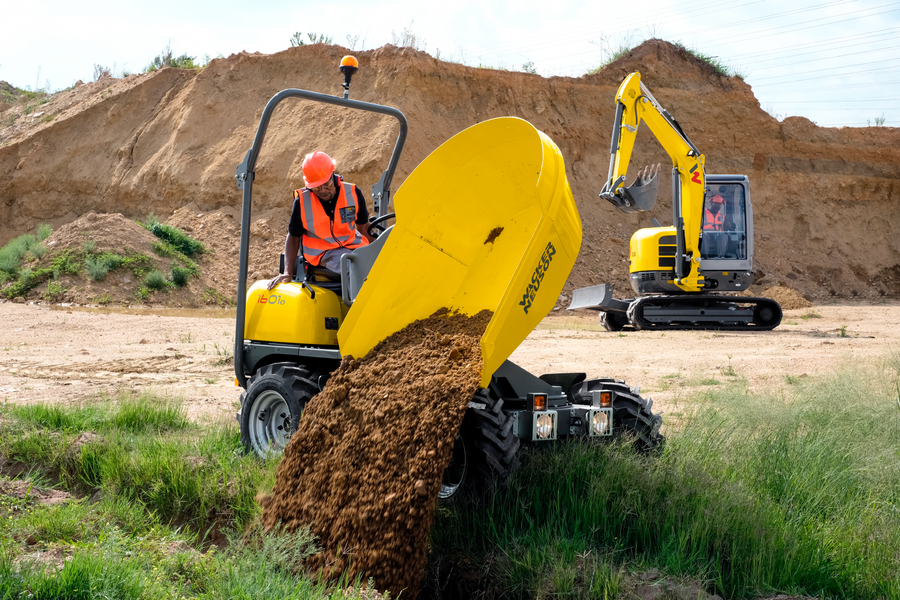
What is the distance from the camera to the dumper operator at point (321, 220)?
504 centimetres

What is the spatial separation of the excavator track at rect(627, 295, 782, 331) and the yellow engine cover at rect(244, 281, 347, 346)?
1088 centimetres

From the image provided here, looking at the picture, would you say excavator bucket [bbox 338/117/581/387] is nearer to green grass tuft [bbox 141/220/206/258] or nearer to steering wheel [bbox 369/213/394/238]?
steering wheel [bbox 369/213/394/238]

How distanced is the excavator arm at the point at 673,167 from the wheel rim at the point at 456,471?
370 inches

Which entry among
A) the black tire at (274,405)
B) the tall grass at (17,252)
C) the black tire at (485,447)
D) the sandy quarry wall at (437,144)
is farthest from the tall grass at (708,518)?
the tall grass at (17,252)

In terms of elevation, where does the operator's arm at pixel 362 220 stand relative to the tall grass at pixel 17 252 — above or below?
below

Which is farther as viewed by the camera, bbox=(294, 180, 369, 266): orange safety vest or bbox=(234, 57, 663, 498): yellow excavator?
bbox=(294, 180, 369, 266): orange safety vest

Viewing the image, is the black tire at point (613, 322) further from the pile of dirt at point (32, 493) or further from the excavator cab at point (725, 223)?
the pile of dirt at point (32, 493)

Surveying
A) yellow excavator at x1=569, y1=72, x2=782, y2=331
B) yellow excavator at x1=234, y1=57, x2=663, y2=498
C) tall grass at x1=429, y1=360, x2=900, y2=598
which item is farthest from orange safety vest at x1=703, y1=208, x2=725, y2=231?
yellow excavator at x1=234, y1=57, x2=663, y2=498

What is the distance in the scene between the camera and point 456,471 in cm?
408

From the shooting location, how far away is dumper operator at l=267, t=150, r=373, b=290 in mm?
5043

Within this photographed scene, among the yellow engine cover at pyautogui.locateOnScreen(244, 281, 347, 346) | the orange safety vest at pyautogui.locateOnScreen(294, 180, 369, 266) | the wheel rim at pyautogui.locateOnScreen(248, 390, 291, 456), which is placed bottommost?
the wheel rim at pyautogui.locateOnScreen(248, 390, 291, 456)

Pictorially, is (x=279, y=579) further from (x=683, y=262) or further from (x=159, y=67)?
(x=159, y=67)

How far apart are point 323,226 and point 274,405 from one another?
4.18ft

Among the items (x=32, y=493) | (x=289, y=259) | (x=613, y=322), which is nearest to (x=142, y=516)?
(x=32, y=493)
